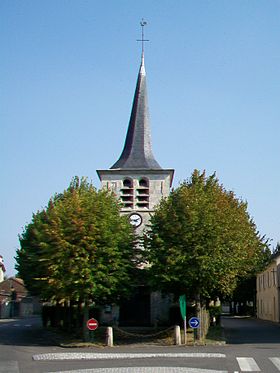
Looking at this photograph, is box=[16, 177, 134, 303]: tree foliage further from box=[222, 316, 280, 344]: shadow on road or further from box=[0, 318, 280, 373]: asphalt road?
box=[222, 316, 280, 344]: shadow on road

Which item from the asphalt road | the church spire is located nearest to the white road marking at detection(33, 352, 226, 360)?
the asphalt road

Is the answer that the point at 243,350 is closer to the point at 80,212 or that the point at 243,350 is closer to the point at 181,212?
the point at 181,212

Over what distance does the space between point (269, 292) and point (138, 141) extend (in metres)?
22.9

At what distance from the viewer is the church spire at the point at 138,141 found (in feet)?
131

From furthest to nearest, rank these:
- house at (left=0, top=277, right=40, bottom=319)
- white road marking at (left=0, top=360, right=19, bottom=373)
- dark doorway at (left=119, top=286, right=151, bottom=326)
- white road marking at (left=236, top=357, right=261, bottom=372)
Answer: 1. house at (left=0, top=277, right=40, bottom=319)
2. dark doorway at (left=119, top=286, right=151, bottom=326)
3. white road marking at (left=0, top=360, right=19, bottom=373)
4. white road marking at (left=236, top=357, right=261, bottom=372)

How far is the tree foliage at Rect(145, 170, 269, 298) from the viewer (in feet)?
87.9

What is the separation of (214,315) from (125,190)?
10262 mm

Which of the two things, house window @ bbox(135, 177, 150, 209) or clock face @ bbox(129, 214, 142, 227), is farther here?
house window @ bbox(135, 177, 150, 209)

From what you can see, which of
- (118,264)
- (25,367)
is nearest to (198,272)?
(118,264)

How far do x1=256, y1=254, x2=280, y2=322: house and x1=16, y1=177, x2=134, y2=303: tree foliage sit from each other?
74.8 feet

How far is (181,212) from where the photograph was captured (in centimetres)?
2817

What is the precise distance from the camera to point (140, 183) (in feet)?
129

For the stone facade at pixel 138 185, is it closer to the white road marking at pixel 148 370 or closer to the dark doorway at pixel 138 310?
the dark doorway at pixel 138 310

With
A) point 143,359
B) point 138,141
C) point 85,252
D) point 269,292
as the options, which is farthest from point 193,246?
point 269,292
